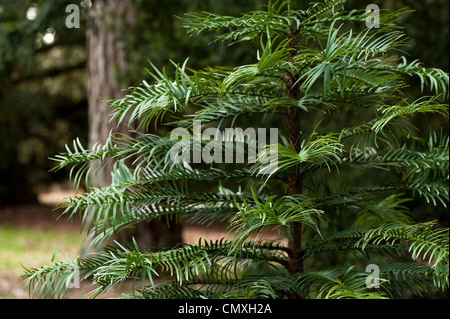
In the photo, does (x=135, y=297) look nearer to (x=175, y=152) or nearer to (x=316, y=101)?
(x=175, y=152)

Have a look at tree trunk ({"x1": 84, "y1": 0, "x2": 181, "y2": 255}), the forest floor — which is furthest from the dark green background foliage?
the forest floor

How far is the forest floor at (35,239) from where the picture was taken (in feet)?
18.5

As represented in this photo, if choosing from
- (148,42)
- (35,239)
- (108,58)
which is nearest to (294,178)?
(148,42)

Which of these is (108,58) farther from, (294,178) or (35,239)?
(35,239)

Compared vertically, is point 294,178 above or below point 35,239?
above

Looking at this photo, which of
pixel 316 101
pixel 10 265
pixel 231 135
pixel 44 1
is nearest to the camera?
pixel 316 101

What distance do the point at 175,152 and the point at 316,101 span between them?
588 mm

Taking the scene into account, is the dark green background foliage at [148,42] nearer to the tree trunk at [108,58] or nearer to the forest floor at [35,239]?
the tree trunk at [108,58]

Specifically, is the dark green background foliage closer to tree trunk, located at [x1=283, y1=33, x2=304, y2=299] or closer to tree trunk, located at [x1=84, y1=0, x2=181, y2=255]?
tree trunk, located at [x1=84, y1=0, x2=181, y2=255]

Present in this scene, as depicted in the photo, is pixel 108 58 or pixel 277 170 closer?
pixel 277 170

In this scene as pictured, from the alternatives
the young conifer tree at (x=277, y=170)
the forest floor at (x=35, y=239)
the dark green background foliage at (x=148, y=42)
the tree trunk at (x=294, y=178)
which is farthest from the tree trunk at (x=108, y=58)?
the tree trunk at (x=294, y=178)

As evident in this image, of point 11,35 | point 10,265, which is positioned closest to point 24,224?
point 10,265

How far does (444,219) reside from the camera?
5051mm

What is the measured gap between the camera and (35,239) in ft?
30.2
